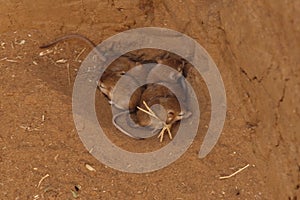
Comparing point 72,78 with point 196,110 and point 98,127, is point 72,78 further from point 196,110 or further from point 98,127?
point 196,110

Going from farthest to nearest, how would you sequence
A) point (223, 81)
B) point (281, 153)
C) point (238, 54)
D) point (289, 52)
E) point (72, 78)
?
1. point (72, 78)
2. point (223, 81)
3. point (238, 54)
4. point (281, 153)
5. point (289, 52)

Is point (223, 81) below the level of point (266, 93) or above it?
below

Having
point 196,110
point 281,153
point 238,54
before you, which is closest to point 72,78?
point 196,110

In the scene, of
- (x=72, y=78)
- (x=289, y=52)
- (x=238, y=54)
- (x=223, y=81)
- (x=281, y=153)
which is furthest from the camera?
(x=72, y=78)

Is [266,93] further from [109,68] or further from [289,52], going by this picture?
[109,68]

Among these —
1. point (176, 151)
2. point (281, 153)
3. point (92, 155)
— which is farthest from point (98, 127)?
point (281, 153)

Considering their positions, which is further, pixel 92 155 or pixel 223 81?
pixel 223 81

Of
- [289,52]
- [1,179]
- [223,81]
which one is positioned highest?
[289,52]
